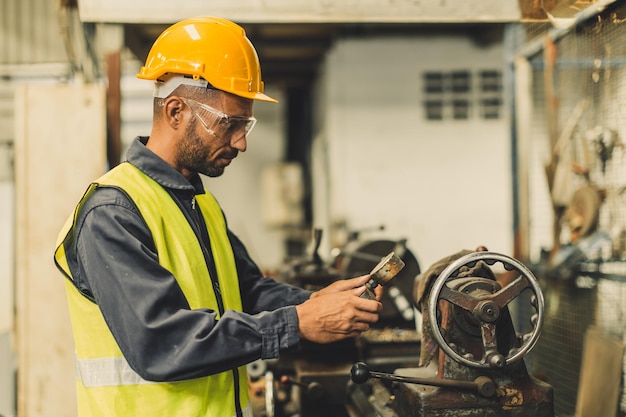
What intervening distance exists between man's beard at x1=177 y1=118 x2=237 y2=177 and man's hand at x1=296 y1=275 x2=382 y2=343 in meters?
0.48

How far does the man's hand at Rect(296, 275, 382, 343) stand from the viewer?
1.47m

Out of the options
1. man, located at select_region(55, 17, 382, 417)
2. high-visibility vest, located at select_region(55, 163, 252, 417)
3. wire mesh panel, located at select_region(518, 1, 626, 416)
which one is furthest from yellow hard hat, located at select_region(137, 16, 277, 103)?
wire mesh panel, located at select_region(518, 1, 626, 416)

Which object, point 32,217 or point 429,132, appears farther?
point 429,132

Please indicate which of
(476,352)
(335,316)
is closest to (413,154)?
(476,352)

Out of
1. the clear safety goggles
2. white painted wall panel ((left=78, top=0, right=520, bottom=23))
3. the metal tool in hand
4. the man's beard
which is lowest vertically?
the metal tool in hand

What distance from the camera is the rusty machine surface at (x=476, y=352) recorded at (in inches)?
62.0

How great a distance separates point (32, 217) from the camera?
93.8 inches

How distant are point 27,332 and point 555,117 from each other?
278 centimetres

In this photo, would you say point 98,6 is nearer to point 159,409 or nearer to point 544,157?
point 159,409

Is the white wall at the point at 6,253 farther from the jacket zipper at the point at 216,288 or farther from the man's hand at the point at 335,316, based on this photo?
the man's hand at the point at 335,316

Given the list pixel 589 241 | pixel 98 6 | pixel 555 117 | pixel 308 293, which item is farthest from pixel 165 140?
pixel 555 117

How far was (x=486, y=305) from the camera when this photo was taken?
1.56m

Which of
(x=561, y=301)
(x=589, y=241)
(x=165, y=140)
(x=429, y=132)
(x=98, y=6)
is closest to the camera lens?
(x=165, y=140)

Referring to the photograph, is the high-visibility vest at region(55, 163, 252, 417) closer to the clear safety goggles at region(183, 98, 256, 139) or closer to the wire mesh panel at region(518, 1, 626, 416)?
the clear safety goggles at region(183, 98, 256, 139)
